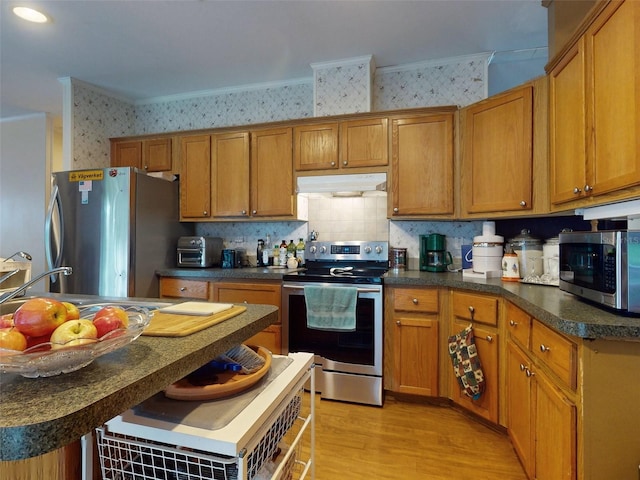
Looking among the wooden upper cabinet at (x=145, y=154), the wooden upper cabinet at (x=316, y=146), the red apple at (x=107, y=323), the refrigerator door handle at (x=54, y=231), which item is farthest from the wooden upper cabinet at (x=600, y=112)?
the refrigerator door handle at (x=54, y=231)

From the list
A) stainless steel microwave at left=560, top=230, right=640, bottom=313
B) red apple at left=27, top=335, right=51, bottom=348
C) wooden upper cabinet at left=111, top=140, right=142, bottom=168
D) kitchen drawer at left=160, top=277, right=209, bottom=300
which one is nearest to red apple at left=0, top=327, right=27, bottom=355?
red apple at left=27, top=335, right=51, bottom=348

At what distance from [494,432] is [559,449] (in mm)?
845

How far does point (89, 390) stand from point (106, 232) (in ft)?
8.43

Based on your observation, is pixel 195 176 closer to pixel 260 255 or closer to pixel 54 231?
pixel 260 255

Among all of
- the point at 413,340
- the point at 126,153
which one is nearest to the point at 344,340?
the point at 413,340

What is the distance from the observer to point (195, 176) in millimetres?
3045

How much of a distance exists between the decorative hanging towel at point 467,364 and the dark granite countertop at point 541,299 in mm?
311

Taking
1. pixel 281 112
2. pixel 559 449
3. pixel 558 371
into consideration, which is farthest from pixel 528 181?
pixel 281 112

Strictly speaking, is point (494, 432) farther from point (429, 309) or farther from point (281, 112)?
point (281, 112)

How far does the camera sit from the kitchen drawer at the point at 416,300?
2.20 metres

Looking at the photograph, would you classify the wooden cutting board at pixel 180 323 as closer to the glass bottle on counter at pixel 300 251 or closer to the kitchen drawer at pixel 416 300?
the kitchen drawer at pixel 416 300

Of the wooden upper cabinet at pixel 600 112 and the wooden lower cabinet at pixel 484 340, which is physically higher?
the wooden upper cabinet at pixel 600 112

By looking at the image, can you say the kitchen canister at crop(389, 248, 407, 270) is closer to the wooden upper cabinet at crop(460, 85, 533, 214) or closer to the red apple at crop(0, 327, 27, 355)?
the wooden upper cabinet at crop(460, 85, 533, 214)

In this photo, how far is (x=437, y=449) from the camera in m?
1.78
